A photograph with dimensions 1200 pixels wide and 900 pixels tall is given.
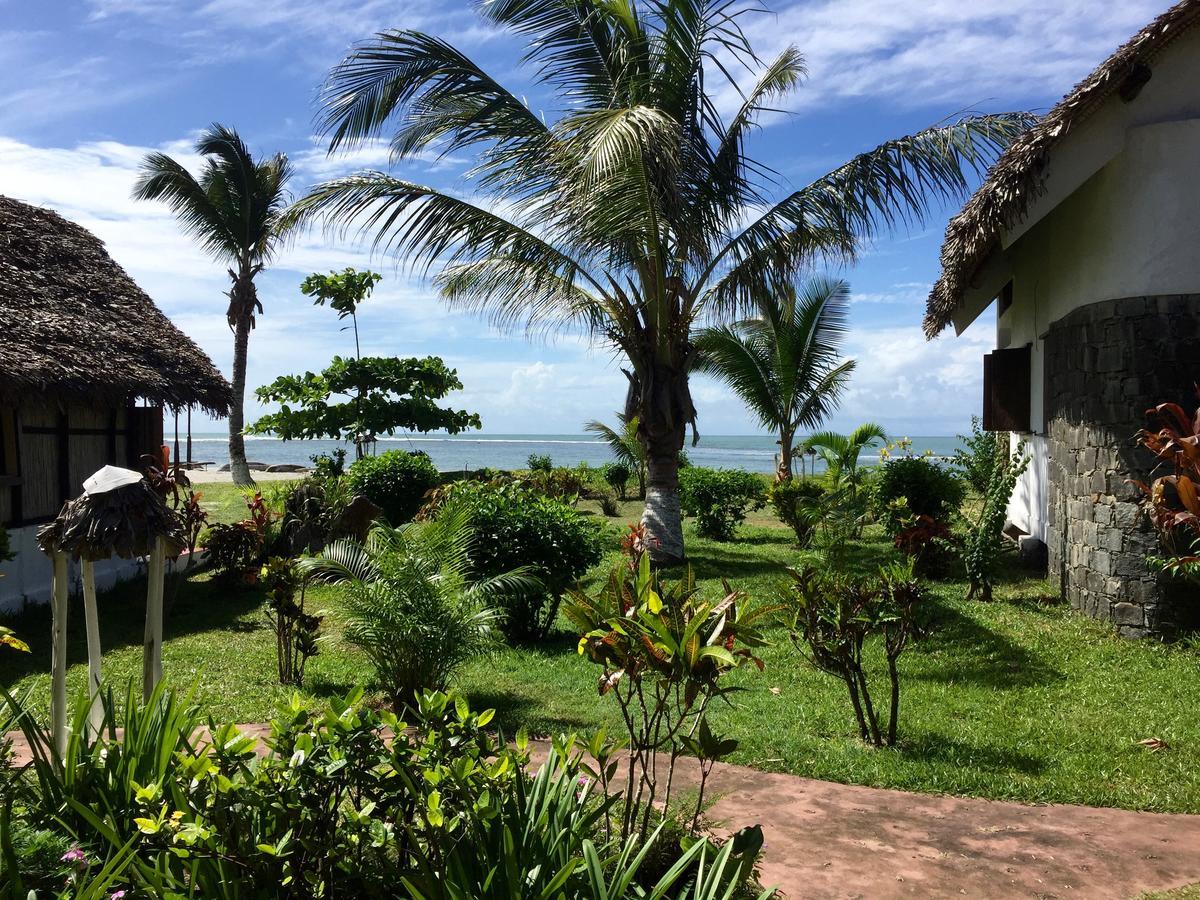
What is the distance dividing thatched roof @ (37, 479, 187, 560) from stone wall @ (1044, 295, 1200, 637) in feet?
23.8

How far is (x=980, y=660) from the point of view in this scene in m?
7.41

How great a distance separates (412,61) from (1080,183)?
735cm

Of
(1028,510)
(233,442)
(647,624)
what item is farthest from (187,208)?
(647,624)

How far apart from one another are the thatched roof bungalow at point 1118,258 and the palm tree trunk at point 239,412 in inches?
776

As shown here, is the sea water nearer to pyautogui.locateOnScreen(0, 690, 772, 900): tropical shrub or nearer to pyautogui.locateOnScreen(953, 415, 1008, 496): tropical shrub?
pyautogui.locateOnScreen(953, 415, 1008, 496): tropical shrub

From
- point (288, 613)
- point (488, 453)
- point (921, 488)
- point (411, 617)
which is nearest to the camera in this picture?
point (411, 617)

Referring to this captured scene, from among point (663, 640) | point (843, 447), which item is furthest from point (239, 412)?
point (663, 640)

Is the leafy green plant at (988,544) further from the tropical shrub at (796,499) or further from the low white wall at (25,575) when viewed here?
the low white wall at (25,575)

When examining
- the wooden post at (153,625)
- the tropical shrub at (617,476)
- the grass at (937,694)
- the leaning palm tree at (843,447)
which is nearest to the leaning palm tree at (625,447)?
the tropical shrub at (617,476)

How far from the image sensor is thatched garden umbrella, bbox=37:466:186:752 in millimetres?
3285

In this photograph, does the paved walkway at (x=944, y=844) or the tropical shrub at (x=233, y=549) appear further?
the tropical shrub at (x=233, y=549)

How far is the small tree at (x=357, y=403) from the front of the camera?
2222 centimetres

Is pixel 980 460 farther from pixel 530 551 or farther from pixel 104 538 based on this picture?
pixel 104 538

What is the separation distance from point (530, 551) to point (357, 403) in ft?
48.1
